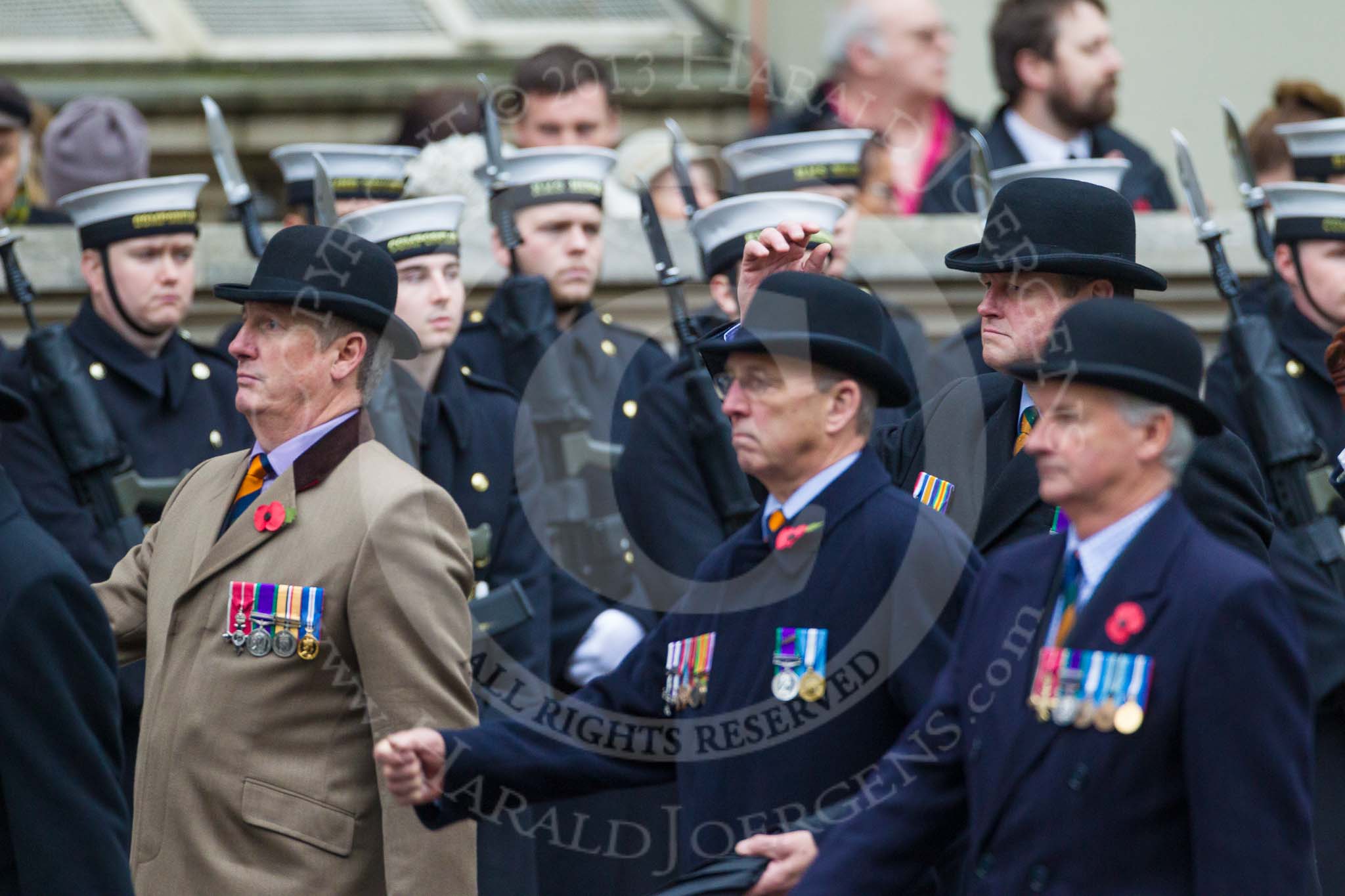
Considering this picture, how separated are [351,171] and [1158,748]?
418 cm

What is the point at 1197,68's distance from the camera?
10031 mm

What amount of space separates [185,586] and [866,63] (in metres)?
4.33

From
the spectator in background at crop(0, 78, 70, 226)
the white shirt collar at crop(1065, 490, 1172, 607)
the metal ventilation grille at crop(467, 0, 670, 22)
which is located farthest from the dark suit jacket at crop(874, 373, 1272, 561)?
the metal ventilation grille at crop(467, 0, 670, 22)

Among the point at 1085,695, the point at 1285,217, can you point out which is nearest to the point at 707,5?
the point at 1285,217

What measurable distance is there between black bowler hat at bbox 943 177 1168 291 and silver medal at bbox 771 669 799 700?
1.03 m

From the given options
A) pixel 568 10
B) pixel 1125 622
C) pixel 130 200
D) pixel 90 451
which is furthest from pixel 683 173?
pixel 568 10

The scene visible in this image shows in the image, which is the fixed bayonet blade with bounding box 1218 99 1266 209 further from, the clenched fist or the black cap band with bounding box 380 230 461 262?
the clenched fist

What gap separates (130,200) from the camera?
650 centimetres

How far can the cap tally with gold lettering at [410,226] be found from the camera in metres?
6.12

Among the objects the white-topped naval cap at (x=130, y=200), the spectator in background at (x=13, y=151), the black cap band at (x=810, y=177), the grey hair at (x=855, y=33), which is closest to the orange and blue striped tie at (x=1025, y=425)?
the black cap band at (x=810, y=177)

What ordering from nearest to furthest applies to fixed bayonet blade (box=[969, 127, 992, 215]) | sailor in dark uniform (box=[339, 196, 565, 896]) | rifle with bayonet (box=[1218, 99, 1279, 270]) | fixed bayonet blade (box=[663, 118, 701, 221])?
sailor in dark uniform (box=[339, 196, 565, 896])
rifle with bayonet (box=[1218, 99, 1279, 270])
fixed bayonet blade (box=[663, 118, 701, 221])
fixed bayonet blade (box=[969, 127, 992, 215])

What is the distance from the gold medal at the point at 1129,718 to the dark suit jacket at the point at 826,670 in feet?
1.84

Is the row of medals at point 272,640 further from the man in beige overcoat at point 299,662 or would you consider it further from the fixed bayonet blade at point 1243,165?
the fixed bayonet blade at point 1243,165

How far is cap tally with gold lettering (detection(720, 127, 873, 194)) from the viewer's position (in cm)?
686
